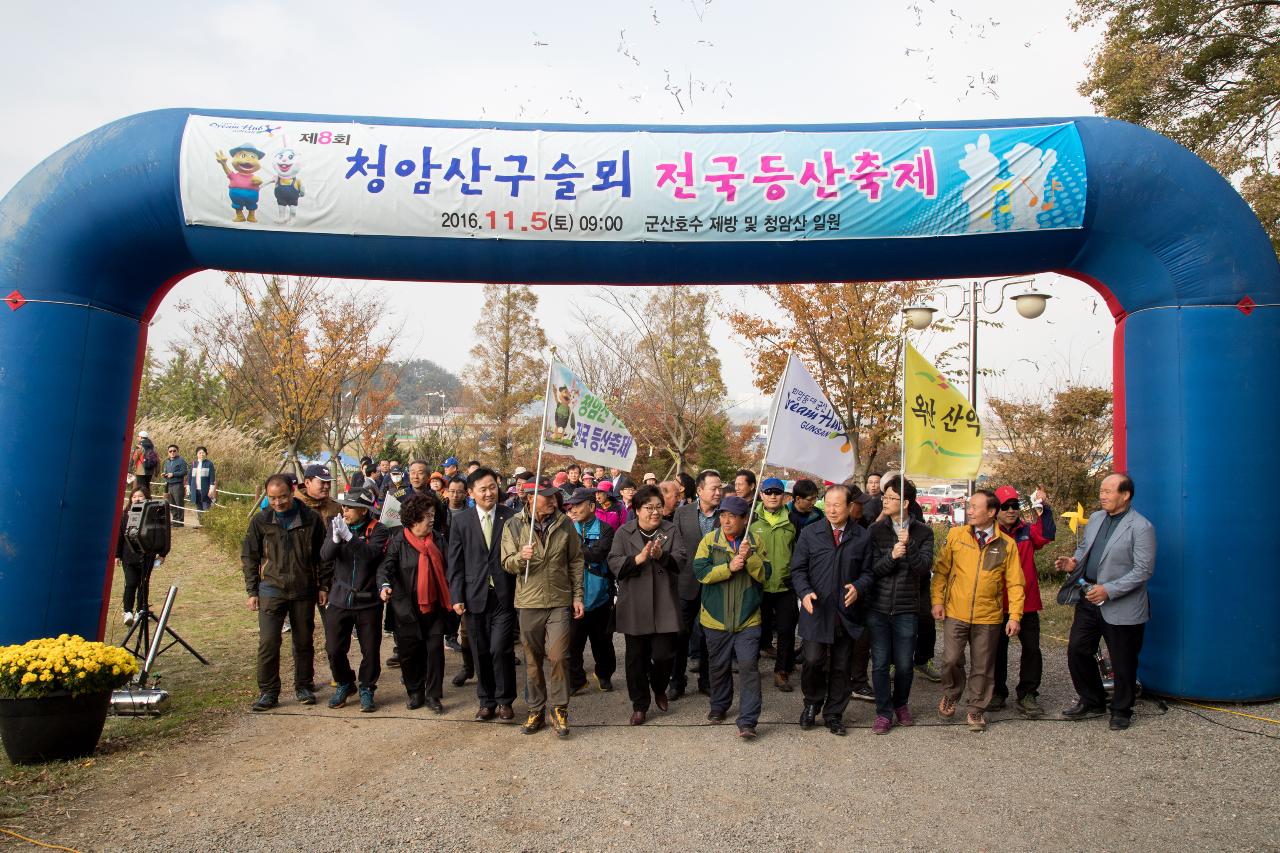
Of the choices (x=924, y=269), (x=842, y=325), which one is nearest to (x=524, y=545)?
(x=924, y=269)

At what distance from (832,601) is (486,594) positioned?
267cm

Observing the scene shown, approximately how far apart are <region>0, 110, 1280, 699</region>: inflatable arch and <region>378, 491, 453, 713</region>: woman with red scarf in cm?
215

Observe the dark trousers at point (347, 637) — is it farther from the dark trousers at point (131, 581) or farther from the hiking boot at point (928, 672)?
the hiking boot at point (928, 672)

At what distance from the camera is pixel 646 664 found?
23.0ft

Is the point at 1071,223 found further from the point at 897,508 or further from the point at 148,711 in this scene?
the point at 148,711

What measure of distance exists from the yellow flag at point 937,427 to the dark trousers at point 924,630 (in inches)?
57.7

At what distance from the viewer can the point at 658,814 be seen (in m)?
5.01

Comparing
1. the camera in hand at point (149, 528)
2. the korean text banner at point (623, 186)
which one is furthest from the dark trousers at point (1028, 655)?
the camera in hand at point (149, 528)

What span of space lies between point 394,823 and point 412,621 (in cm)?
242

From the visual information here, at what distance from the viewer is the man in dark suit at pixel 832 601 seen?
20.9 feet

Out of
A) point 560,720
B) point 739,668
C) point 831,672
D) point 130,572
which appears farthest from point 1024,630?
point 130,572

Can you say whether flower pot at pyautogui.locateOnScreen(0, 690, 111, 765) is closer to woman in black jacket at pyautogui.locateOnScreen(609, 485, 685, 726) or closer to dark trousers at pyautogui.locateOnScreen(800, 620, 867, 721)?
woman in black jacket at pyautogui.locateOnScreen(609, 485, 685, 726)

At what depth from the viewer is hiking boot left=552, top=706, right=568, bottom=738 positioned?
6.38 metres

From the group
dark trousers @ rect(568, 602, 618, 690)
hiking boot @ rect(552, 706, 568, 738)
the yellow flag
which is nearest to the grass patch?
hiking boot @ rect(552, 706, 568, 738)
